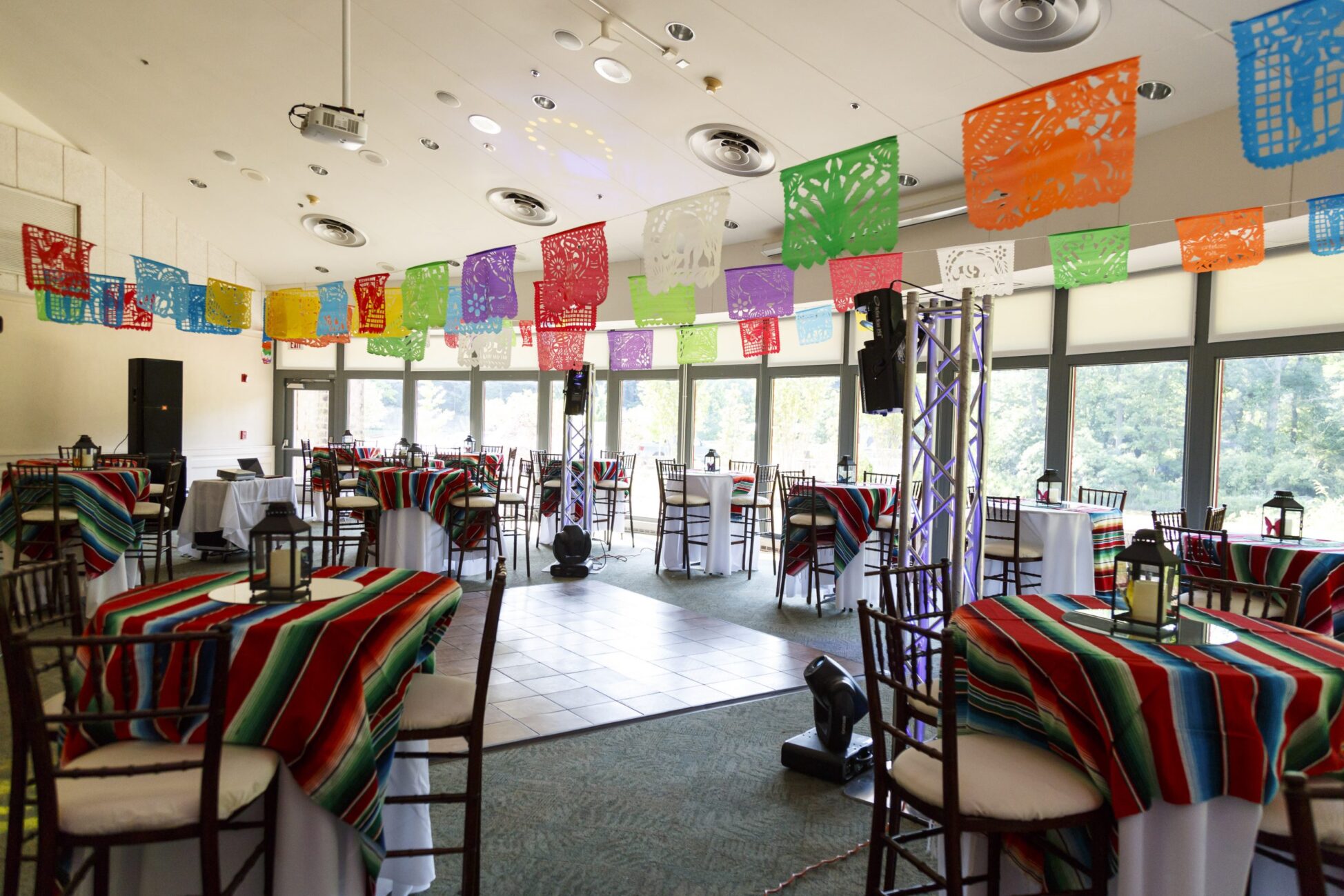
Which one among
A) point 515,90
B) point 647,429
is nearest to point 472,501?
point 515,90

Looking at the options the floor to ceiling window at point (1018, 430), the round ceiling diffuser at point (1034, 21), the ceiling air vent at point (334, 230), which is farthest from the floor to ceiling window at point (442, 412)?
the round ceiling diffuser at point (1034, 21)

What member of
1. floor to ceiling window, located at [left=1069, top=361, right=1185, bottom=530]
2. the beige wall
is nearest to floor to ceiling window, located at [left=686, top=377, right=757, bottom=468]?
floor to ceiling window, located at [left=1069, top=361, right=1185, bottom=530]

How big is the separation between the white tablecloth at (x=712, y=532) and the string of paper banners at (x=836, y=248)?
1457 millimetres

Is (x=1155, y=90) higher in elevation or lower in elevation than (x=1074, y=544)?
higher

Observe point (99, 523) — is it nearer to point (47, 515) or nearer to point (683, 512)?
point (47, 515)

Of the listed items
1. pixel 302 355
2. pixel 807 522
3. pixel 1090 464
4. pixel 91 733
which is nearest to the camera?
pixel 91 733

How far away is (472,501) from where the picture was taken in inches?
251

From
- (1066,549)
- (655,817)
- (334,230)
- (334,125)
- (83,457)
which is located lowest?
(655,817)

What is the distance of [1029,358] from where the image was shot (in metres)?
7.20

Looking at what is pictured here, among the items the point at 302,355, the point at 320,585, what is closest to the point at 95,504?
the point at 320,585

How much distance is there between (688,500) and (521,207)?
12.3ft

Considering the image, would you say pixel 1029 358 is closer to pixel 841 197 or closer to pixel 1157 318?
pixel 1157 318

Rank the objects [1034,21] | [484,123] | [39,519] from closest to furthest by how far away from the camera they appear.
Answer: [1034,21]
[39,519]
[484,123]

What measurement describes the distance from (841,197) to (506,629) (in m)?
3.37
